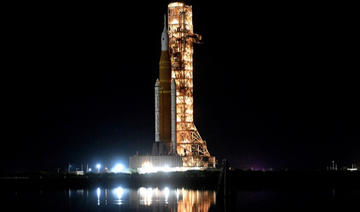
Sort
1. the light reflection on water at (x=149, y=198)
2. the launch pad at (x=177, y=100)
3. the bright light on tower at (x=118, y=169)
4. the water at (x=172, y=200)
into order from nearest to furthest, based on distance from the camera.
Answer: the water at (x=172, y=200), the light reflection on water at (x=149, y=198), the launch pad at (x=177, y=100), the bright light on tower at (x=118, y=169)

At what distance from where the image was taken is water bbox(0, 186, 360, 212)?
6462cm

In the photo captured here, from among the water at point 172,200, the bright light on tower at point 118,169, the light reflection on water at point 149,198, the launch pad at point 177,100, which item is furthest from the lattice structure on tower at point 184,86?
the water at point 172,200

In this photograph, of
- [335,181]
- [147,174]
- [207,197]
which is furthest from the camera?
[335,181]

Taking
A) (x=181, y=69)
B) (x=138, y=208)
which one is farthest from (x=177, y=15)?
(x=138, y=208)

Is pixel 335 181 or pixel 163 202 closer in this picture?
pixel 163 202

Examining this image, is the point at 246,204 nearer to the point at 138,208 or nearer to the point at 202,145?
the point at 138,208

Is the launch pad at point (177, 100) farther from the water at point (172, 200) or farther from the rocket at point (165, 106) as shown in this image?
the water at point (172, 200)

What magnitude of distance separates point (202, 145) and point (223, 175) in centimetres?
2679

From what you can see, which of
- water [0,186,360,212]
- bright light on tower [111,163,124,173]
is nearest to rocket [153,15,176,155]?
bright light on tower [111,163,124,173]

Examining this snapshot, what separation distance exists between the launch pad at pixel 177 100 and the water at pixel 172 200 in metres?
8.78

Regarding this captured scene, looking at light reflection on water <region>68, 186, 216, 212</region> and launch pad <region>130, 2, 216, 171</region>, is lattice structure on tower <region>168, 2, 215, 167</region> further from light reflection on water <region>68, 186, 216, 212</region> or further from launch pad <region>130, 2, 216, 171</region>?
light reflection on water <region>68, 186, 216, 212</region>

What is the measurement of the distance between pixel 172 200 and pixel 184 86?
1078 inches

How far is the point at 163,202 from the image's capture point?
220 feet

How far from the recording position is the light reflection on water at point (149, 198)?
64.8 meters
